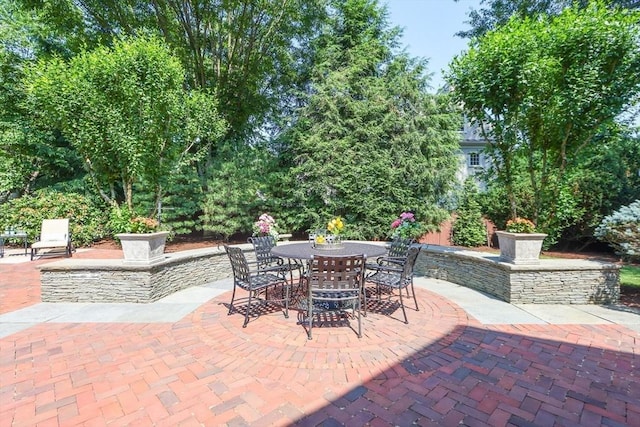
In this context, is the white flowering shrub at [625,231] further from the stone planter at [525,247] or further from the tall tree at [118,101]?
the tall tree at [118,101]

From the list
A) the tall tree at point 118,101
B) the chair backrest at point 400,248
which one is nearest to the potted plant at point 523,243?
the chair backrest at point 400,248

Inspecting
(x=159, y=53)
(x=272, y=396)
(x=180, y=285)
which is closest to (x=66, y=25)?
(x=159, y=53)

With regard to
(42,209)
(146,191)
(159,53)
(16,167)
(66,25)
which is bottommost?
(42,209)

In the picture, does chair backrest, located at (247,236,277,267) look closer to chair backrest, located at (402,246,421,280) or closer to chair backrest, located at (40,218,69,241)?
chair backrest, located at (402,246,421,280)

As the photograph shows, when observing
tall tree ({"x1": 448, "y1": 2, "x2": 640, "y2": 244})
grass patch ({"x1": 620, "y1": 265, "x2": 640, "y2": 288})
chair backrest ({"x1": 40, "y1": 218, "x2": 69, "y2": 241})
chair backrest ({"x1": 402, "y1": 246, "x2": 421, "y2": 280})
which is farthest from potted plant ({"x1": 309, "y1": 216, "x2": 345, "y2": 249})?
chair backrest ({"x1": 40, "y1": 218, "x2": 69, "y2": 241})

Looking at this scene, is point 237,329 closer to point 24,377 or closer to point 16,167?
point 24,377

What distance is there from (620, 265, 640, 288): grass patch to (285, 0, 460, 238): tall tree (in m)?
4.26

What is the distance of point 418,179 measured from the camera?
9.25m

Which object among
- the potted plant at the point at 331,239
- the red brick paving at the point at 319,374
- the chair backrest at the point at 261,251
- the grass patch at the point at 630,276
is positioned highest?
the potted plant at the point at 331,239

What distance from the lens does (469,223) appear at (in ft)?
30.7

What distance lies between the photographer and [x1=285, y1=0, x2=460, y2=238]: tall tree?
30.7ft

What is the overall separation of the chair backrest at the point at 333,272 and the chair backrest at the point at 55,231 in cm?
845

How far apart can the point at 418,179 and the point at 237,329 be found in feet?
24.3

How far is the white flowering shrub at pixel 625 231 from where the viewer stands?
14.6 ft
